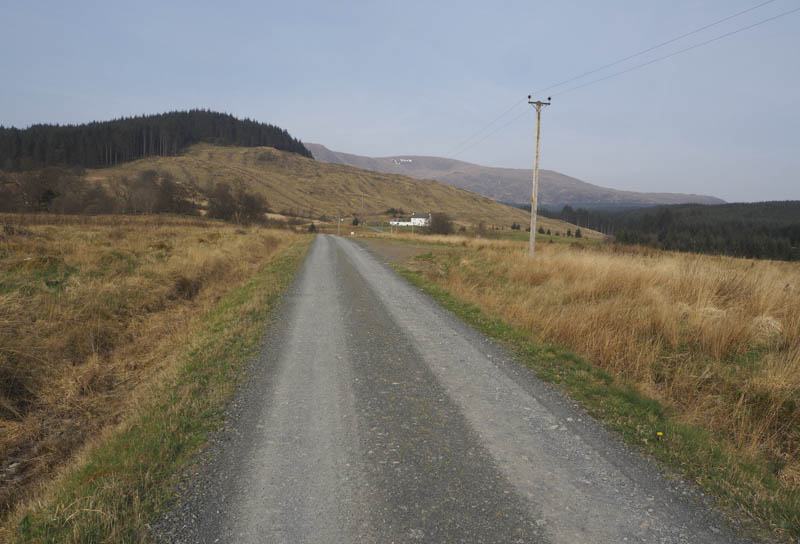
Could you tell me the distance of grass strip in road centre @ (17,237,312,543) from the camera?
288 centimetres

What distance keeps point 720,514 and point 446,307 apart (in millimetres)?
8103

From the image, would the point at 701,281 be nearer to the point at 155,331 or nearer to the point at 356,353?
the point at 356,353

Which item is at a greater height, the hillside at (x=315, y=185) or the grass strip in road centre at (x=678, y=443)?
the hillside at (x=315, y=185)

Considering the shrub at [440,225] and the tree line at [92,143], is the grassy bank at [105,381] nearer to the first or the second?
the shrub at [440,225]

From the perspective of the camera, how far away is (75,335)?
8711 mm

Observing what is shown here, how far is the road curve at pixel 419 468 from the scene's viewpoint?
2.94 metres

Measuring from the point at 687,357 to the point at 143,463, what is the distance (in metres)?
7.83

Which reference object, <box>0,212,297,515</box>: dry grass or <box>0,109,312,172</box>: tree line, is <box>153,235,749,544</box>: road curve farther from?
<box>0,109,312,172</box>: tree line

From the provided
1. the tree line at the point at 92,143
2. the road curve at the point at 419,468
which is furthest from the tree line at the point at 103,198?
the road curve at the point at 419,468

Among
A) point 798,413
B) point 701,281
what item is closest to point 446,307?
point 701,281

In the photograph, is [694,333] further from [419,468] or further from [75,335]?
[75,335]

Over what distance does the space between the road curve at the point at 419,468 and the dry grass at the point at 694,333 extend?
1322 mm

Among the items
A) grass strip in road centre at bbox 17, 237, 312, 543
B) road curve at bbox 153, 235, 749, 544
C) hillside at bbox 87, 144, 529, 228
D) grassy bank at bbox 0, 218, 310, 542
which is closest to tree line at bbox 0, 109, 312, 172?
hillside at bbox 87, 144, 529, 228

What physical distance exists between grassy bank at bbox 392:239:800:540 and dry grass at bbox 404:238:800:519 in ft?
0.08
